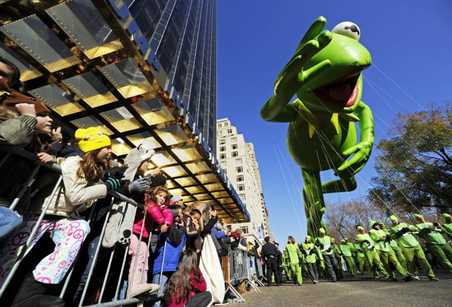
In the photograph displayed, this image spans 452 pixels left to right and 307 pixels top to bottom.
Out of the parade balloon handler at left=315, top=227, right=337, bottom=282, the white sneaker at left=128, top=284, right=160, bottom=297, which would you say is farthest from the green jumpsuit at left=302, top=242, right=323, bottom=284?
the white sneaker at left=128, top=284, right=160, bottom=297

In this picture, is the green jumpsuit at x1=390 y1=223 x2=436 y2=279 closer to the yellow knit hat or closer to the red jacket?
the red jacket

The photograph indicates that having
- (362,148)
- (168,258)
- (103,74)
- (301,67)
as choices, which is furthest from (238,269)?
(103,74)

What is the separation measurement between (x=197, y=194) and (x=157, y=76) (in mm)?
6714

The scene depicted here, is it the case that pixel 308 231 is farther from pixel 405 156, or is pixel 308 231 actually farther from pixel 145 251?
pixel 405 156

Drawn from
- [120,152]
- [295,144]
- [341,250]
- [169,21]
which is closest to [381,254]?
[341,250]

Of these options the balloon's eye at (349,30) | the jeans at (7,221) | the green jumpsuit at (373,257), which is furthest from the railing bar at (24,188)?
the green jumpsuit at (373,257)

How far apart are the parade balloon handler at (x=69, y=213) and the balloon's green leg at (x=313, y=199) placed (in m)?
6.38

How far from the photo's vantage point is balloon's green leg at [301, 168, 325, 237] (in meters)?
6.85

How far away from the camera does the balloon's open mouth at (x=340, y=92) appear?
16.9 ft

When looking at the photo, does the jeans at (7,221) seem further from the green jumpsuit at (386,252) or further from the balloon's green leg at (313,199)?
the green jumpsuit at (386,252)

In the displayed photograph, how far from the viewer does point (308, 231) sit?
7.54 m

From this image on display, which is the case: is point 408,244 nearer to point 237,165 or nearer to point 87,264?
point 87,264

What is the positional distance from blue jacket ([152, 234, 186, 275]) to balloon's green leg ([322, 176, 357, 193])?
5.36 metres

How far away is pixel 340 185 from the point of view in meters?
6.95
